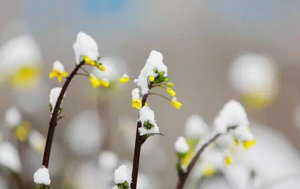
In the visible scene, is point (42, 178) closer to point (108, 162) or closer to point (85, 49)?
point (85, 49)

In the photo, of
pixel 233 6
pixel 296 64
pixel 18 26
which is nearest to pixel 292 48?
pixel 296 64

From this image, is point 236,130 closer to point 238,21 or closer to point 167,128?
point 167,128

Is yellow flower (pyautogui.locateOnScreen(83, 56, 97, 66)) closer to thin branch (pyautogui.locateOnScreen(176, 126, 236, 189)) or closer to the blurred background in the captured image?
thin branch (pyautogui.locateOnScreen(176, 126, 236, 189))

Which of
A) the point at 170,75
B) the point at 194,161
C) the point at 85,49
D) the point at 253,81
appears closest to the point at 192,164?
the point at 194,161

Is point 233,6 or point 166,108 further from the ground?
point 233,6

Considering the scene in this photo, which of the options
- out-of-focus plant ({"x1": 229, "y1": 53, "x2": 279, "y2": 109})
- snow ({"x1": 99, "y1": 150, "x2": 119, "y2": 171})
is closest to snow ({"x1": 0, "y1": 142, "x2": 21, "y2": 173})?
snow ({"x1": 99, "y1": 150, "x2": 119, "y2": 171})

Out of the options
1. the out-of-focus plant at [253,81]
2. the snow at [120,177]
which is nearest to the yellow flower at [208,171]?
the snow at [120,177]

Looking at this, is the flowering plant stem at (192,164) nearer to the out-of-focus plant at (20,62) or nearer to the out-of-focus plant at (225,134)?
the out-of-focus plant at (225,134)

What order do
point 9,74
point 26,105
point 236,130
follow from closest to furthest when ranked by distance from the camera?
point 236,130, point 9,74, point 26,105
